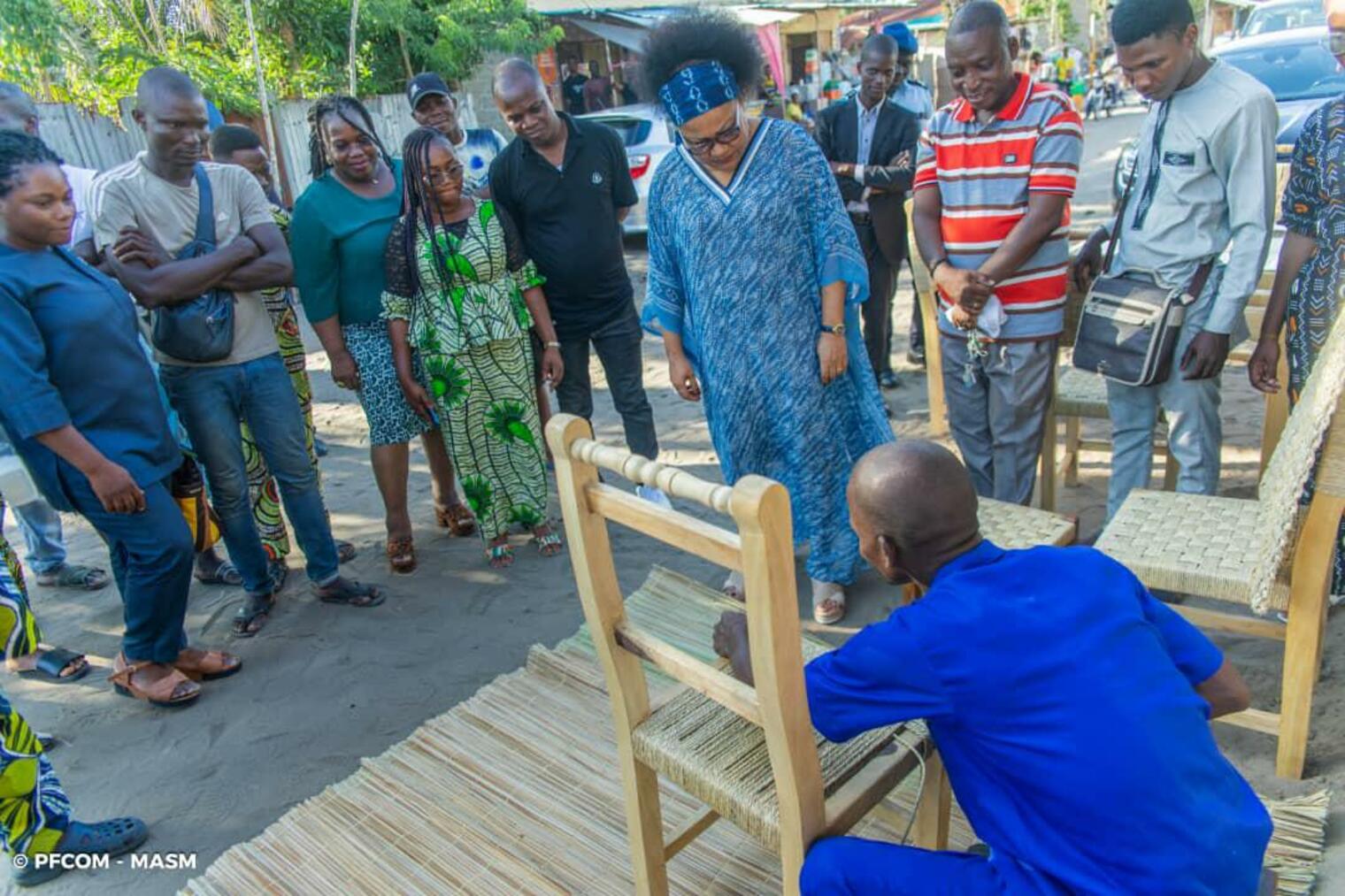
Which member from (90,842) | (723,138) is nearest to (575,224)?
(723,138)

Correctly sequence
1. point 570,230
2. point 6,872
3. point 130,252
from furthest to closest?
point 570,230 → point 130,252 → point 6,872

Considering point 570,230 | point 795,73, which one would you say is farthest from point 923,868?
point 795,73

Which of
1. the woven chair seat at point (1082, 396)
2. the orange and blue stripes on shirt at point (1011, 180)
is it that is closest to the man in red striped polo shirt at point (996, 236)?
the orange and blue stripes on shirt at point (1011, 180)

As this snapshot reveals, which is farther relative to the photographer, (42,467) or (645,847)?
(42,467)

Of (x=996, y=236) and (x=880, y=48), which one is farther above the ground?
(x=880, y=48)

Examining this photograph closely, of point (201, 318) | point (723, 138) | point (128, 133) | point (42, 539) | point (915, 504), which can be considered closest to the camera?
point (915, 504)

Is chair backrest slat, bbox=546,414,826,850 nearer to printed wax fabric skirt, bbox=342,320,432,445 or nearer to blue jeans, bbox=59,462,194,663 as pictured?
blue jeans, bbox=59,462,194,663

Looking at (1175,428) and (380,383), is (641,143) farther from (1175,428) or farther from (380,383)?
(1175,428)

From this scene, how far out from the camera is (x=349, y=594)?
352 centimetres

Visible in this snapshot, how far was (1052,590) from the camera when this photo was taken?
127 centimetres

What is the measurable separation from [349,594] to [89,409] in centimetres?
122

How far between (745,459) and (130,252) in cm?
202

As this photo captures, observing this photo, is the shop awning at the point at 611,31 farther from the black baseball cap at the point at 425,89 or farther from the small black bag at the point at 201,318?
the small black bag at the point at 201,318

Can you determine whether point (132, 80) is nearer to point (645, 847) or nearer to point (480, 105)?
point (480, 105)
